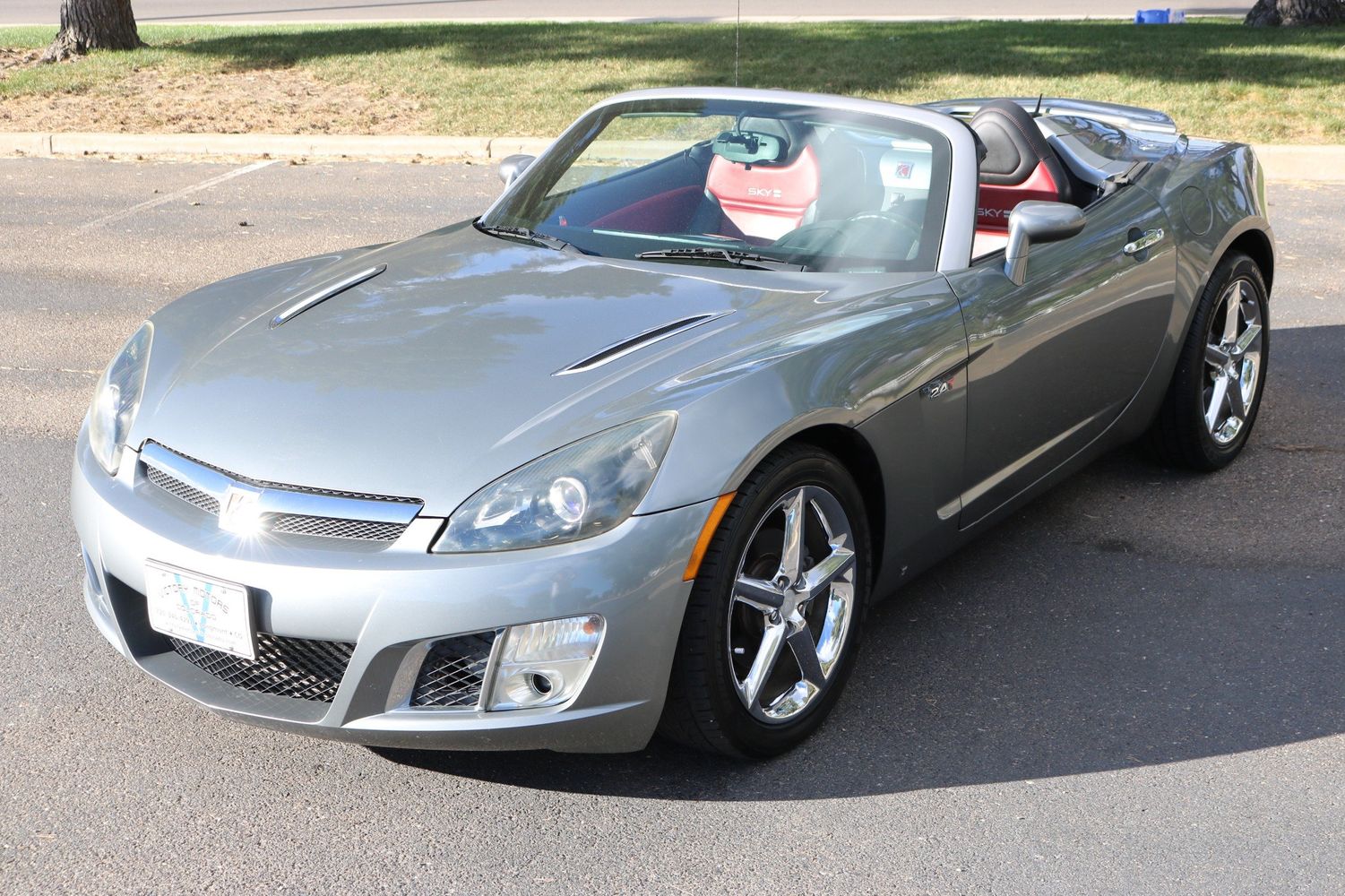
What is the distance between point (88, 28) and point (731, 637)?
14362mm

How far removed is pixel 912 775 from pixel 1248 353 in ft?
8.86

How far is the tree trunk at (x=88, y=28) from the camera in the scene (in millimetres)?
14844

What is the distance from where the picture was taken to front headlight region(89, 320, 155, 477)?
3.25 m

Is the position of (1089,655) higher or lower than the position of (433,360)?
lower

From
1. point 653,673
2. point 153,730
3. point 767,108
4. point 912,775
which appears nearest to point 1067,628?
point 912,775

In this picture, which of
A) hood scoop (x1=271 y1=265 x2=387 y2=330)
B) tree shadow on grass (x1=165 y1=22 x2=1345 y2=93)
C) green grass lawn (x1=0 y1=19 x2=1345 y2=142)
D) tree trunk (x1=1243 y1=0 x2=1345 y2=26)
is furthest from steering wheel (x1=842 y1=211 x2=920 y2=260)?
tree trunk (x1=1243 y1=0 x2=1345 y2=26)

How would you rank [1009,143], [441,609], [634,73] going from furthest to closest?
[634,73] → [1009,143] → [441,609]

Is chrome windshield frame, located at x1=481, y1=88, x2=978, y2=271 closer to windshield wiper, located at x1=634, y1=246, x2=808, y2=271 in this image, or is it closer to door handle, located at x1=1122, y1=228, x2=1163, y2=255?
windshield wiper, located at x1=634, y1=246, x2=808, y2=271

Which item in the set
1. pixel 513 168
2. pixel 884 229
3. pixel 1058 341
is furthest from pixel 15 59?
pixel 1058 341

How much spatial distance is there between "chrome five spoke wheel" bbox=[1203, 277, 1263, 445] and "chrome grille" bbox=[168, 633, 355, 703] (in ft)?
10.9

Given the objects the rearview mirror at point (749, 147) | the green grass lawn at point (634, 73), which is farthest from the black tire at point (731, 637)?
the green grass lawn at point (634, 73)

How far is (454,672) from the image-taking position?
9.19 ft

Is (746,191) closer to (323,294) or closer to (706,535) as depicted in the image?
(323,294)

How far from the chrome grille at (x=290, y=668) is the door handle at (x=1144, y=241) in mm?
2761
